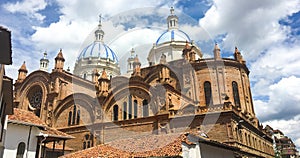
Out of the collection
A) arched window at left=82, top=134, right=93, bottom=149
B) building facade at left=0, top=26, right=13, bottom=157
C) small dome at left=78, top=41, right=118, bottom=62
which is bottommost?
Result: arched window at left=82, top=134, right=93, bottom=149

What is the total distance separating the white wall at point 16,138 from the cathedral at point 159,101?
11.4m

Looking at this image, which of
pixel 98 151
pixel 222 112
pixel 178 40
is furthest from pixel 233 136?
pixel 178 40

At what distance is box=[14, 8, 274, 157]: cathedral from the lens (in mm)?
27266

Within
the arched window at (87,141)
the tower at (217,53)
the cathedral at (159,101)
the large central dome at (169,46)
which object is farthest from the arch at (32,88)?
the tower at (217,53)

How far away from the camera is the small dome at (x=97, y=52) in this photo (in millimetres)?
59950

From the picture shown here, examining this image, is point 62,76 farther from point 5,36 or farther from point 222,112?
point 5,36

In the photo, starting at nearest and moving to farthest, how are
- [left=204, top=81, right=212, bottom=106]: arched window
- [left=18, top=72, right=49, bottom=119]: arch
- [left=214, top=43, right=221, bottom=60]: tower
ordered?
[left=204, top=81, right=212, bottom=106]: arched window, [left=214, top=43, right=221, bottom=60]: tower, [left=18, top=72, right=49, bottom=119]: arch

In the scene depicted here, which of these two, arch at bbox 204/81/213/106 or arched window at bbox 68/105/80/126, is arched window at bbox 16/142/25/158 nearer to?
arched window at bbox 68/105/80/126

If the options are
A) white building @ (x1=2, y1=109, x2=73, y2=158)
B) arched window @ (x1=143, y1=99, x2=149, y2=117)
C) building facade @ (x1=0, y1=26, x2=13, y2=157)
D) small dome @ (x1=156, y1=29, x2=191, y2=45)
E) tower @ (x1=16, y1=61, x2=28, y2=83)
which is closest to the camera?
building facade @ (x1=0, y1=26, x2=13, y2=157)

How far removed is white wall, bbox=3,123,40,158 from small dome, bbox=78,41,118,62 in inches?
1568

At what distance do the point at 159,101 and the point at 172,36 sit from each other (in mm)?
20653

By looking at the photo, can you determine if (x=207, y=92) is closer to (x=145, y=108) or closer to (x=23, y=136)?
(x=145, y=108)

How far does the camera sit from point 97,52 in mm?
60375

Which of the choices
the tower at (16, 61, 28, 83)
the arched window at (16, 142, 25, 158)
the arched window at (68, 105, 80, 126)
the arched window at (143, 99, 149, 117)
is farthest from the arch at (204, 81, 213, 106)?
the tower at (16, 61, 28, 83)
